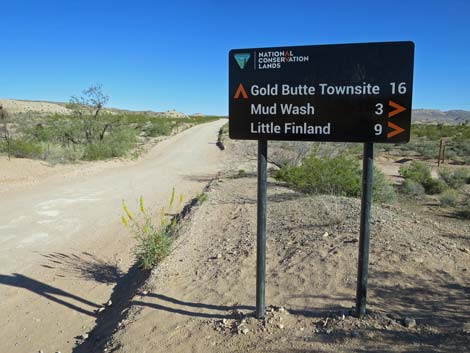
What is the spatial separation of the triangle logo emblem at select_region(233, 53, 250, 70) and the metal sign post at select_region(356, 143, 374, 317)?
1251 millimetres

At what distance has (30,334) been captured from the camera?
430 centimetres

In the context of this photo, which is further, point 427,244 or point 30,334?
point 427,244

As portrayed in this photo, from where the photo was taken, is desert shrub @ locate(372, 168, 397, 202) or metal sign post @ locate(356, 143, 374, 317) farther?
desert shrub @ locate(372, 168, 397, 202)

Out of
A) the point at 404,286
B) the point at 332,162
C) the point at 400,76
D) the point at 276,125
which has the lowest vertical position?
the point at 404,286

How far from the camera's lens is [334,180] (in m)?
8.98

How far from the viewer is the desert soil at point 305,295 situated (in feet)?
10.7

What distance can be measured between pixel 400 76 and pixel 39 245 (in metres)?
6.63

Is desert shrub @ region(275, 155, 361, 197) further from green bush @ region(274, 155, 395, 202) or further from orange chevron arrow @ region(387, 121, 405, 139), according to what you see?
orange chevron arrow @ region(387, 121, 405, 139)

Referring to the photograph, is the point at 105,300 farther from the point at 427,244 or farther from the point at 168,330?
Answer: the point at 427,244

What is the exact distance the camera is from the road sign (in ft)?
9.88

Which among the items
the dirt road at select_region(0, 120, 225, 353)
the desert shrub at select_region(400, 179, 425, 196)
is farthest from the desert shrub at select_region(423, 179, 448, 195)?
the dirt road at select_region(0, 120, 225, 353)

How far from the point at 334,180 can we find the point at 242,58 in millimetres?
6182

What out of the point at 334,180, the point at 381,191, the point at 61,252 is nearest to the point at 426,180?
the point at 381,191

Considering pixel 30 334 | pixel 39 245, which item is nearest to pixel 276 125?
pixel 30 334
